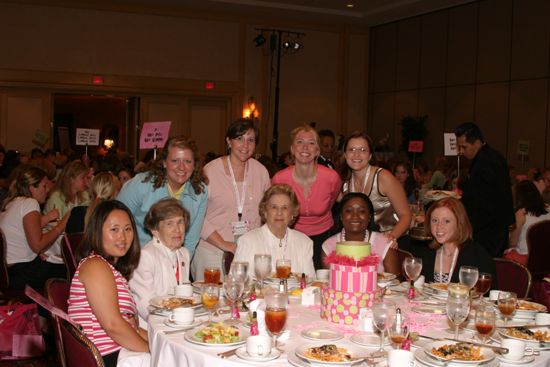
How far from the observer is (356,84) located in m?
17.0

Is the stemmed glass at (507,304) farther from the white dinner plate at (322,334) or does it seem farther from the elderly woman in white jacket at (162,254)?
the elderly woman in white jacket at (162,254)

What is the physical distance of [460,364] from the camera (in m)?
2.28

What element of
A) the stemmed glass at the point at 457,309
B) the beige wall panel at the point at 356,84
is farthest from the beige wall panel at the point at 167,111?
the stemmed glass at the point at 457,309

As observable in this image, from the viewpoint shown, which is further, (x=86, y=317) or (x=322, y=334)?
(x=86, y=317)

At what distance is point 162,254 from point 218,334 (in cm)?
116

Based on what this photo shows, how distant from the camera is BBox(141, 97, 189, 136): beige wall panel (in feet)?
49.9

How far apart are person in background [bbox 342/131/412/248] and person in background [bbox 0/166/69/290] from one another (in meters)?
2.50

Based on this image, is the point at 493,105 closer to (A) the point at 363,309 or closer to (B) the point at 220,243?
(B) the point at 220,243

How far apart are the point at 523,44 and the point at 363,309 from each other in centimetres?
1140

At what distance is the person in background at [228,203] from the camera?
4.68 m

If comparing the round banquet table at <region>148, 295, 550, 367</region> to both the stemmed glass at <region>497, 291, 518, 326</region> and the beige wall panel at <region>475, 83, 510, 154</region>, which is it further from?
the beige wall panel at <region>475, 83, 510, 154</region>

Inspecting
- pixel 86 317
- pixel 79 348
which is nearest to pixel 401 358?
pixel 79 348

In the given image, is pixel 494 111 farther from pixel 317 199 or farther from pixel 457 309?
pixel 457 309

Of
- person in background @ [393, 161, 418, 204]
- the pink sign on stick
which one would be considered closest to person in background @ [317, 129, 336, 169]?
the pink sign on stick
